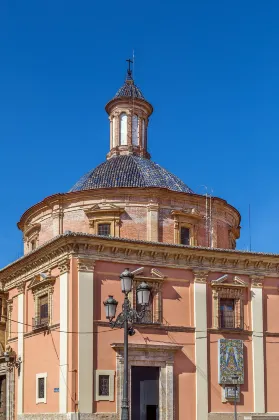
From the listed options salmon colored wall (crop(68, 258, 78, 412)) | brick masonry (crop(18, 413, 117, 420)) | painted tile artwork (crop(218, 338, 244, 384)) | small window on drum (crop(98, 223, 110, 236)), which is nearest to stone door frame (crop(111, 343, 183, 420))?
brick masonry (crop(18, 413, 117, 420))

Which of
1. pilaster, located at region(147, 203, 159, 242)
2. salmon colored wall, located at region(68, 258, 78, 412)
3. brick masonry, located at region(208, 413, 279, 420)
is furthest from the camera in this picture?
pilaster, located at region(147, 203, 159, 242)

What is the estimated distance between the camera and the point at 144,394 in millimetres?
28406

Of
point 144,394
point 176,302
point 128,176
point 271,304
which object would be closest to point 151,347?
point 176,302

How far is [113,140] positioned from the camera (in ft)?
106

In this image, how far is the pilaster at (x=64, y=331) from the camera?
22.7m

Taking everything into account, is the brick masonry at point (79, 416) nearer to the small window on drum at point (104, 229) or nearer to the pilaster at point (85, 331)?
the pilaster at point (85, 331)

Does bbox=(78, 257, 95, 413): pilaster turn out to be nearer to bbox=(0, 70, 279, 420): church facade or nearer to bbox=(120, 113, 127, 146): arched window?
bbox=(0, 70, 279, 420): church facade

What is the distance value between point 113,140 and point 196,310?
10321 mm

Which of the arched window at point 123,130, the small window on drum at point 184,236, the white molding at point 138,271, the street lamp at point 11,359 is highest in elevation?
the arched window at point 123,130

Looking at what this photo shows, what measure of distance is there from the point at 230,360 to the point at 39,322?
679cm

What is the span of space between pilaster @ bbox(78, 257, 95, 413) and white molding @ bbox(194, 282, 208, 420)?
3907 mm

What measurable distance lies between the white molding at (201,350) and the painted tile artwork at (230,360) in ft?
1.92

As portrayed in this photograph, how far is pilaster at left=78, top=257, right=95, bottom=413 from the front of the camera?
22.5 m

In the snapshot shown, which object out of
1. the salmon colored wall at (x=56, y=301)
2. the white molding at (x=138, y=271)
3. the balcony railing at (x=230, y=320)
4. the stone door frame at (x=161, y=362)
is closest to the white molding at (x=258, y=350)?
the balcony railing at (x=230, y=320)
